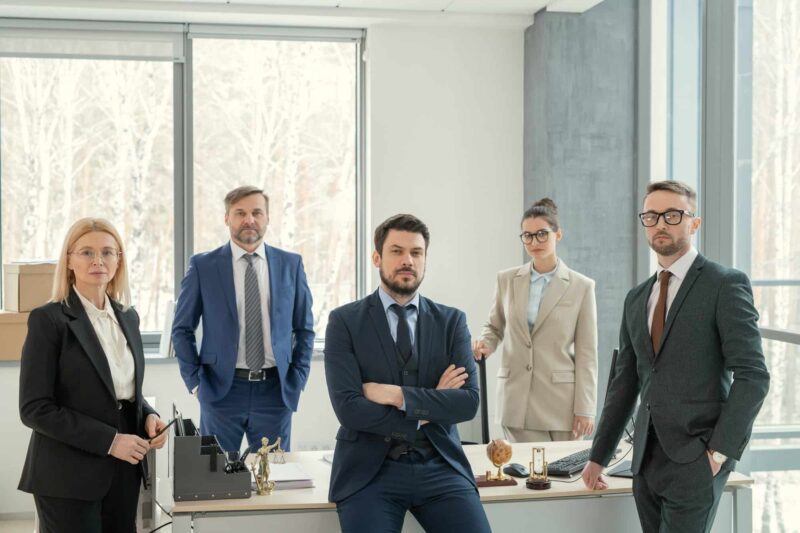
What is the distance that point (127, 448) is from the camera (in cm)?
287

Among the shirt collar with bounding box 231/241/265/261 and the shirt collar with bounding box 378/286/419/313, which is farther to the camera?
the shirt collar with bounding box 231/241/265/261

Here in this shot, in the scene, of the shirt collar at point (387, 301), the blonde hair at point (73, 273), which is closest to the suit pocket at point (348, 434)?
the shirt collar at point (387, 301)

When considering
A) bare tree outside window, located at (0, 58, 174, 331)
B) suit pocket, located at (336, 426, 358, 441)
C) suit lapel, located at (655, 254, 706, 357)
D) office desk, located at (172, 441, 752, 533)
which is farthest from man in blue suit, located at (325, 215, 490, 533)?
bare tree outside window, located at (0, 58, 174, 331)

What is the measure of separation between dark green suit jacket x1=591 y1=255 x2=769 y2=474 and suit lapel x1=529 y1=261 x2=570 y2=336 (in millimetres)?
1291

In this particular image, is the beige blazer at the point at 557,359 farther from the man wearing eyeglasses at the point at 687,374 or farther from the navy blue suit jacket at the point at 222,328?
the man wearing eyeglasses at the point at 687,374

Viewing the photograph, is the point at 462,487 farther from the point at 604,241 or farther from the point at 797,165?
the point at 604,241

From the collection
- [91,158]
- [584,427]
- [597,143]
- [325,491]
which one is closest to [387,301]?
[325,491]

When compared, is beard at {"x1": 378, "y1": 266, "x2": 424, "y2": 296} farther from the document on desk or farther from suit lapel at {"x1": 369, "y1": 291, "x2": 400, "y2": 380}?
the document on desk

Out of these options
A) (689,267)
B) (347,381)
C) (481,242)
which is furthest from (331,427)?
(689,267)

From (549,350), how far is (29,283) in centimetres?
305

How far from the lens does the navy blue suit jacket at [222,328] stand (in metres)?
4.12

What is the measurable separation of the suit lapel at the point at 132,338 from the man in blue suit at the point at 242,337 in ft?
3.26

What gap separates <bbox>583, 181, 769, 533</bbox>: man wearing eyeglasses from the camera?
8.66 ft

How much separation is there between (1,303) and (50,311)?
10.5 ft
